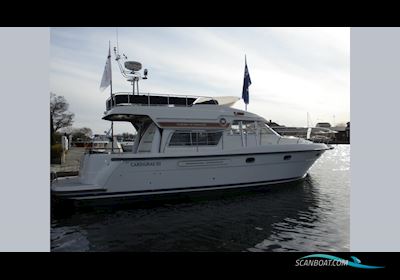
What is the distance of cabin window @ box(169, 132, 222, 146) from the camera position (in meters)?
11.8

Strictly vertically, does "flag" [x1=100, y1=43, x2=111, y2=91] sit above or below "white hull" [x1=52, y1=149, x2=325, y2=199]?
above

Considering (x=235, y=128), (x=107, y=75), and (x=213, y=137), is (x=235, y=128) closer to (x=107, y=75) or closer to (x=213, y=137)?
(x=213, y=137)

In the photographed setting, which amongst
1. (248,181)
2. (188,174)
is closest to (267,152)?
(248,181)

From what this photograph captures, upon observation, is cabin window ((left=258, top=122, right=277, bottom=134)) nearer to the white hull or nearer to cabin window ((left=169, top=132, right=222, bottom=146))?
the white hull

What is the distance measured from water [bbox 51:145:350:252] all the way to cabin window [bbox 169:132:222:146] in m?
2.43

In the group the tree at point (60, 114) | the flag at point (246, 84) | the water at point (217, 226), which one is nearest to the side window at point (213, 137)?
the water at point (217, 226)

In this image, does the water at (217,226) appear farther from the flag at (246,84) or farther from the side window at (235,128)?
the flag at (246,84)

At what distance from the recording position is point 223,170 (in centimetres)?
1191

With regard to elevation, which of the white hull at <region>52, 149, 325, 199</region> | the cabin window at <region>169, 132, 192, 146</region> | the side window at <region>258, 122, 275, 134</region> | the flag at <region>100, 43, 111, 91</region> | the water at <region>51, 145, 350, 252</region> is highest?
the flag at <region>100, 43, 111, 91</region>

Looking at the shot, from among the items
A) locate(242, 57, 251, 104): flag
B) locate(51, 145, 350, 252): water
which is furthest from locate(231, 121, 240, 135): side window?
locate(51, 145, 350, 252): water

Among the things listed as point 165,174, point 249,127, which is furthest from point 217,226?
point 249,127

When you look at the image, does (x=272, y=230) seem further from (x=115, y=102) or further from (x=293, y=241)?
(x=115, y=102)

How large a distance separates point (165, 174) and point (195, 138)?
213cm
